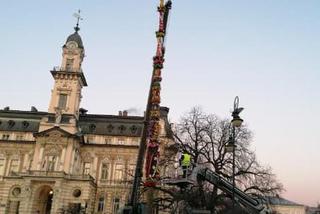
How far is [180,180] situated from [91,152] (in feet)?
146

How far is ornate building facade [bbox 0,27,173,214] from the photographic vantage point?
55938 mm

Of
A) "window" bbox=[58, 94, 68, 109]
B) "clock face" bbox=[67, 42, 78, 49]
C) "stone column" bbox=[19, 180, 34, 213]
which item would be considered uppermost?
"clock face" bbox=[67, 42, 78, 49]

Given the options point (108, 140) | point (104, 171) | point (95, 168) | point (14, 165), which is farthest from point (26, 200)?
point (108, 140)

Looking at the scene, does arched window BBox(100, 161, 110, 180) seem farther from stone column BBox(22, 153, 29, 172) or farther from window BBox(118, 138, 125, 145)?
stone column BBox(22, 153, 29, 172)

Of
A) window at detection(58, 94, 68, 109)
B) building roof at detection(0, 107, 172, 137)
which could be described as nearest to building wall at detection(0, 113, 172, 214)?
building roof at detection(0, 107, 172, 137)

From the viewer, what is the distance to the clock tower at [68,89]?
2350 inches

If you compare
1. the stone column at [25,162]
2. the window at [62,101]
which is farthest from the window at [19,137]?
the window at [62,101]

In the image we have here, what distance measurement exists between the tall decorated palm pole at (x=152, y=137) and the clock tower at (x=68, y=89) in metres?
38.3

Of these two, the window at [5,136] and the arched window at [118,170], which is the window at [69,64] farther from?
the arched window at [118,170]

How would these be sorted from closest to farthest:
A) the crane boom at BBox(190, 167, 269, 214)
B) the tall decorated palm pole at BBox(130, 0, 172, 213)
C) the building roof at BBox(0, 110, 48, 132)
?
1. the crane boom at BBox(190, 167, 269, 214)
2. the tall decorated palm pole at BBox(130, 0, 172, 213)
3. the building roof at BBox(0, 110, 48, 132)

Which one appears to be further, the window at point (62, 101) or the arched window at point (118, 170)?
the window at point (62, 101)

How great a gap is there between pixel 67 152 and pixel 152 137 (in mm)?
38707

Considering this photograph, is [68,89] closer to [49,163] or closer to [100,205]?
→ [49,163]

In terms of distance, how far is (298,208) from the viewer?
12588 cm
